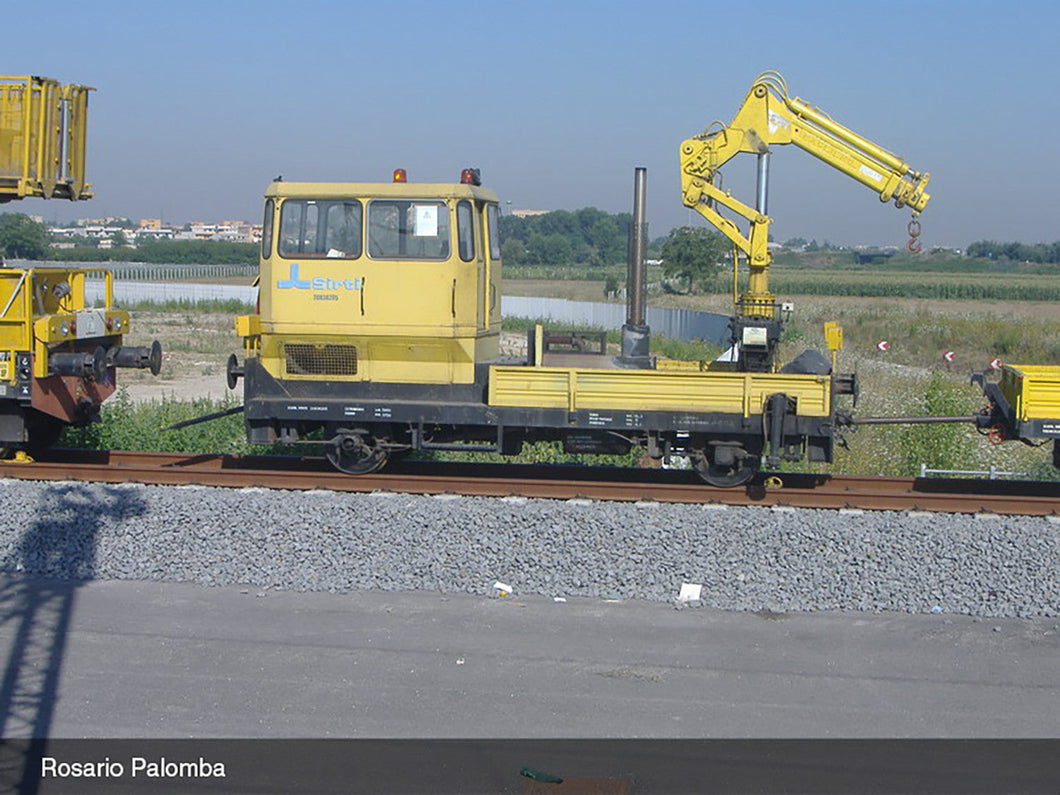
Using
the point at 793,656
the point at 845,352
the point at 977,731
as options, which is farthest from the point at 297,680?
the point at 845,352

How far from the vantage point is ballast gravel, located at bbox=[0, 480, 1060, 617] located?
8.66 meters

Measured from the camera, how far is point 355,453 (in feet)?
37.6

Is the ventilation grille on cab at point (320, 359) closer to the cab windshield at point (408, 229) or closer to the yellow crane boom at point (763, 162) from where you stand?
the cab windshield at point (408, 229)

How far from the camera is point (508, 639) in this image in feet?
25.7

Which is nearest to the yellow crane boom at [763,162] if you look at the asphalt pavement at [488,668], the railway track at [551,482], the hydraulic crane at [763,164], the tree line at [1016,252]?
the hydraulic crane at [763,164]

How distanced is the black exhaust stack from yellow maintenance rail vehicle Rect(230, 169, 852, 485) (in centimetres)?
135

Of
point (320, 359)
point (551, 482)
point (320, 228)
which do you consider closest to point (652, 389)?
point (551, 482)

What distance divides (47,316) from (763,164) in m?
8.12

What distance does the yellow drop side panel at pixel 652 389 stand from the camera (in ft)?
35.3

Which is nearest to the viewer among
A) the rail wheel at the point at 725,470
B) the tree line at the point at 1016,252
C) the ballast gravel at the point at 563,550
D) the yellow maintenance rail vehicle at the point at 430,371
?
the ballast gravel at the point at 563,550

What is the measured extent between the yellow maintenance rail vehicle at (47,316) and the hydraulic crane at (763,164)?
6.50m

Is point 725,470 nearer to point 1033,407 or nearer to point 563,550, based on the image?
point 563,550

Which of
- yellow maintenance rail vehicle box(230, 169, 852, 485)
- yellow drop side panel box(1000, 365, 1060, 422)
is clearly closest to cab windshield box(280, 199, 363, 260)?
yellow maintenance rail vehicle box(230, 169, 852, 485)
